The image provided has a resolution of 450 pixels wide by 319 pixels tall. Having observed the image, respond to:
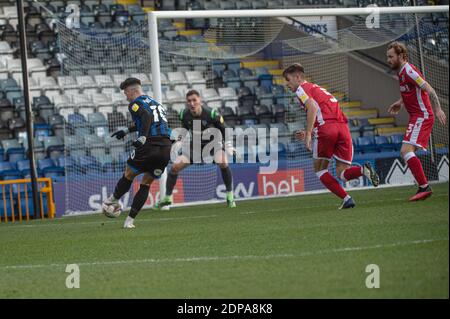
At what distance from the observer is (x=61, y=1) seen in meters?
24.4

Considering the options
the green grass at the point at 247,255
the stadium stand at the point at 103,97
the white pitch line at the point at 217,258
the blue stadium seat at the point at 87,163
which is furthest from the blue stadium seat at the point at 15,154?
the white pitch line at the point at 217,258

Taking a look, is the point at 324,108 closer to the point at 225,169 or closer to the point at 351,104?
the point at 225,169

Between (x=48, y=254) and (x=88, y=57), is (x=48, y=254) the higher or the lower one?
the lower one

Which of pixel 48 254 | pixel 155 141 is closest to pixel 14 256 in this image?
pixel 48 254

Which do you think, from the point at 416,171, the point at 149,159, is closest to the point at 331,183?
the point at 416,171

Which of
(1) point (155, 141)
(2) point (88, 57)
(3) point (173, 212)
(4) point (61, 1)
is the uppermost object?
(4) point (61, 1)

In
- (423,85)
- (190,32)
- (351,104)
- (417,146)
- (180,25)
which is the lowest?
(417,146)

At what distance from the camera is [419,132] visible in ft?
45.2

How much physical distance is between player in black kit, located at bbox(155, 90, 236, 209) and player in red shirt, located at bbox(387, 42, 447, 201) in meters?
3.79

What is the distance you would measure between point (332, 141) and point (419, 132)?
130 centimetres

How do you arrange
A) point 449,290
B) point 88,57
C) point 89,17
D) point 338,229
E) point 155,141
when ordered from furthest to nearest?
point 89,17
point 88,57
point 155,141
point 338,229
point 449,290

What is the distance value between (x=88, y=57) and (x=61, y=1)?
16.5 feet

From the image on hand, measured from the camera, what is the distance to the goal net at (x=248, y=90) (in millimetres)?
19734

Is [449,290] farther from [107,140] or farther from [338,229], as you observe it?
[107,140]
